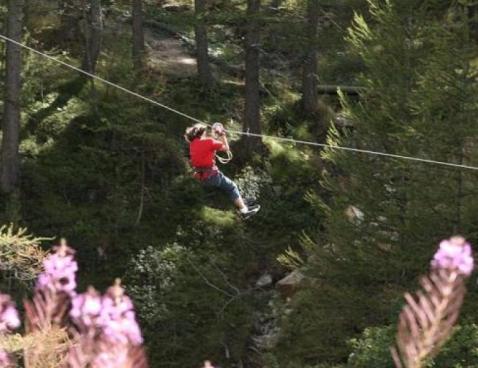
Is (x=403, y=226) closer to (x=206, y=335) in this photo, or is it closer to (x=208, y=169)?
(x=208, y=169)

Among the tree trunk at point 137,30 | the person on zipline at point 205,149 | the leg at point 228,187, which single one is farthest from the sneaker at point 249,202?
the tree trunk at point 137,30

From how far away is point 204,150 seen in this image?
12281 millimetres

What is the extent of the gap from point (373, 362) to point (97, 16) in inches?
545

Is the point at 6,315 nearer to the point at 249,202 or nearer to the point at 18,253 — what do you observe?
the point at 18,253

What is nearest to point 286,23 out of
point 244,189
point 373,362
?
point 244,189

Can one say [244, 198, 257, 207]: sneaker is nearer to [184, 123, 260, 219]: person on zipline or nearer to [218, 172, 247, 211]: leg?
[218, 172, 247, 211]: leg

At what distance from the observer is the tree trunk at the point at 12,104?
15852 millimetres

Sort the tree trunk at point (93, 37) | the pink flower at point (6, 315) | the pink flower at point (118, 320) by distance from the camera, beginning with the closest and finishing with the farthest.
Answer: the pink flower at point (118, 320) → the pink flower at point (6, 315) → the tree trunk at point (93, 37)

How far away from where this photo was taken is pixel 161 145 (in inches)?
749

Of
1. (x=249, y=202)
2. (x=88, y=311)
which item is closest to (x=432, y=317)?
(x=88, y=311)

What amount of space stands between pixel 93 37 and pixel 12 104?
476 cm

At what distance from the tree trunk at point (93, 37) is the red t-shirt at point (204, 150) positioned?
29.3 feet

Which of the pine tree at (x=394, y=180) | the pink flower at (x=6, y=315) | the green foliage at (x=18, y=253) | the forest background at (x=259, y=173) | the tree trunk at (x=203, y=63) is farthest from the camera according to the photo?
the tree trunk at (x=203, y=63)

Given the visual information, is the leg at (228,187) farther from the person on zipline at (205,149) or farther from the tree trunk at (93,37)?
the tree trunk at (93,37)
